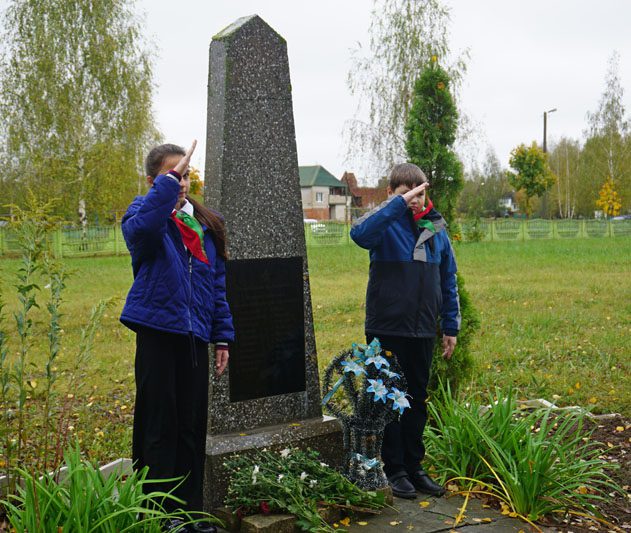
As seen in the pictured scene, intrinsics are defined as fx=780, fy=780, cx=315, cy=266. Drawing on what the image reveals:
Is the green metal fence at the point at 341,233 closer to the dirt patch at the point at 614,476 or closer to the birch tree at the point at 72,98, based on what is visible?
the birch tree at the point at 72,98

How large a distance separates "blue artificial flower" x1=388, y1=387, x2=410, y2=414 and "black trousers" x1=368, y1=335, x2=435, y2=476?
253mm

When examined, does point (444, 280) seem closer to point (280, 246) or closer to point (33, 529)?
point (280, 246)

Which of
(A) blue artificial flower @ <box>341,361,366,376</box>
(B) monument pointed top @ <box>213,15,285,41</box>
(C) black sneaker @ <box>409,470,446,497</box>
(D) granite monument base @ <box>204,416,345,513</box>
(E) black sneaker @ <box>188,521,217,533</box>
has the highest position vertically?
(B) monument pointed top @ <box>213,15,285,41</box>

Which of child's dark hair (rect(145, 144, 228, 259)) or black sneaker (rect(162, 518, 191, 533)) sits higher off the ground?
child's dark hair (rect(145, 144, 228, 259))

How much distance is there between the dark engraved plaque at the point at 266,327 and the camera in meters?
4.24

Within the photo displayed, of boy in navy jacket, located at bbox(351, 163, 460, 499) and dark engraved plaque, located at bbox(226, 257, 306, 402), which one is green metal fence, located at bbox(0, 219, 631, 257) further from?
boy in navy jacket, located at bbox(351, 163, 460, 499)

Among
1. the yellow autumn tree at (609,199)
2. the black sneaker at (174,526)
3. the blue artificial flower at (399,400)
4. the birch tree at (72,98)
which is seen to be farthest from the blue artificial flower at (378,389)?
the yellow autumn tree at (609,199)

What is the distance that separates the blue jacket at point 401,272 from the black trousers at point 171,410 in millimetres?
1122

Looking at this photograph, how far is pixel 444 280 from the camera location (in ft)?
15.3

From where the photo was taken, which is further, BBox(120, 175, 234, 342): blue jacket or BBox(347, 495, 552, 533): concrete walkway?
BBox(347, 495, 552, 533): concrete walkway

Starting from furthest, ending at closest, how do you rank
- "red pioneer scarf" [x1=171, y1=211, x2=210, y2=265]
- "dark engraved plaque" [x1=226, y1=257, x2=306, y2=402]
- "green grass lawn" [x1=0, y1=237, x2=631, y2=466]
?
1. "green grass lawn" [x1=0, y1=237, x2=631, y2=466]
2. "dark engraved plaque" [x1=226, y1=257, x2=306, y2=402]
3. "red pioneer scarf" [x1=171, y1=211, x2=210, y2=265]

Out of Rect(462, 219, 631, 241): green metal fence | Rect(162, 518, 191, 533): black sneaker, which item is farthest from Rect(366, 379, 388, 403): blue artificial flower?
Rect(462, 219, 631, 241): green metal fence

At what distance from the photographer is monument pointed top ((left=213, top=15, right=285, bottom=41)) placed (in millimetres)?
4289

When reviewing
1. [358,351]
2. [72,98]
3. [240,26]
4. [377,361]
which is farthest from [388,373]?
[72,98]
